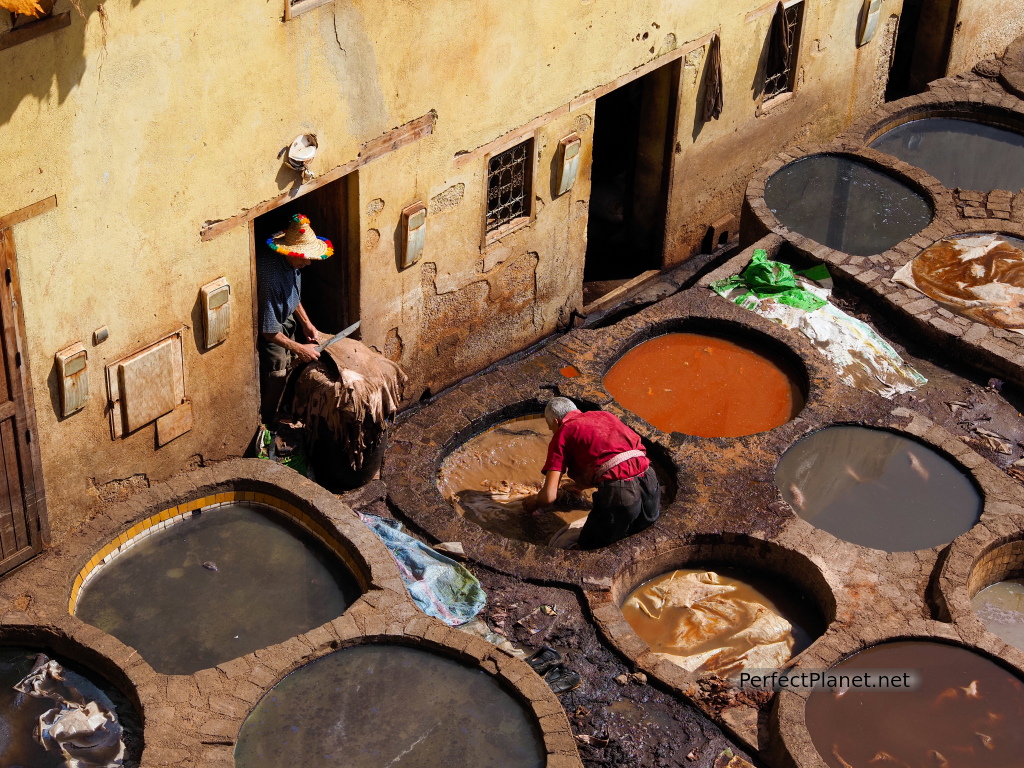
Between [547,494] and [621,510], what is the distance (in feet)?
1.82

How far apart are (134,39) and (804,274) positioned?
6900 millimetres

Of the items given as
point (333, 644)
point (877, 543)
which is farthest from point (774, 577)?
point (333, 644)

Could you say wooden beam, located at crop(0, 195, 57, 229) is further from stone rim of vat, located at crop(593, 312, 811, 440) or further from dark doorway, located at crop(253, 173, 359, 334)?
stone rim of vat, located at crop(593, 312, 811, 440)

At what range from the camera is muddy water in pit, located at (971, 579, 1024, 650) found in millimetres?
9523

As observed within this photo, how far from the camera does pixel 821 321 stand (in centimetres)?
1210

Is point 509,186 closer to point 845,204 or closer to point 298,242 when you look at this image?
point 298,242

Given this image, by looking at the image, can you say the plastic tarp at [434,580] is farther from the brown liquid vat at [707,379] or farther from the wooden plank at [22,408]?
the brown liquid vat at [707,379]

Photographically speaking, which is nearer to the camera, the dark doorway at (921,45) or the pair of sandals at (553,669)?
the pair of sandals at (553,669)

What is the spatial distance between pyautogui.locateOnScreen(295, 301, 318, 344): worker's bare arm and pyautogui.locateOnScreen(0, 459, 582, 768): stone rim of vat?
136 cm

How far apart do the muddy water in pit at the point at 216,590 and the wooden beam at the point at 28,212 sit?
2.49 meters

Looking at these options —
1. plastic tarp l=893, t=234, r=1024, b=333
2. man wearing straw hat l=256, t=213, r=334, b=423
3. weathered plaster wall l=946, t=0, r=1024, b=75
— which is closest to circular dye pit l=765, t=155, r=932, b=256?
plastic tarp l=893, t=234, r=1024, b=333

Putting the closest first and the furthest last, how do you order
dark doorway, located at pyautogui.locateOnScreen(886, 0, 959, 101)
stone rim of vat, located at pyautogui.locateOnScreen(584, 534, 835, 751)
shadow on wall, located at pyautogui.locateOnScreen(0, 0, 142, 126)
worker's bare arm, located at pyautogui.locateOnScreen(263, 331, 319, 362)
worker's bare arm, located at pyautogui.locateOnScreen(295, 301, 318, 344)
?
1. shadow on wall, located at pyautogui.locateOnScreen(0, 0, 142, 126)
2. stone rim of vat, located at pyautogui.locateOnScreen(584, 534, 835, 751)
3. worker's bare arm, located at pyautogui.locateOnScreen(263, 331, 319, 362)
4. worker's bare arm, located at pyautogui.locateOnScreen(295, 301, 318, 344)
5. dark doorway, located at pyautogui.locateOnScreen(886, 0, 959, 101)

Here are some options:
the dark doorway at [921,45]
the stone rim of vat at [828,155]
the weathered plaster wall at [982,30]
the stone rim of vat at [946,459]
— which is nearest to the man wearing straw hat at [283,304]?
the stone rim of vat at [946,459]

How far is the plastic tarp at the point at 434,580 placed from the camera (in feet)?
30.2
